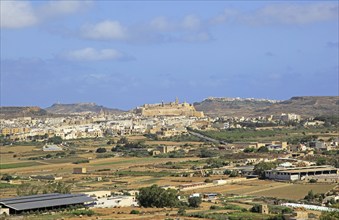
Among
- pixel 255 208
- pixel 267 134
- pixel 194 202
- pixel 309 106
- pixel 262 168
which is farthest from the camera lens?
pixel 309 106

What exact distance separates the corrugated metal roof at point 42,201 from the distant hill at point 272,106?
366 feet

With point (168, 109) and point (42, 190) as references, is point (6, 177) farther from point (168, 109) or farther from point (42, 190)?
point (168, 109)

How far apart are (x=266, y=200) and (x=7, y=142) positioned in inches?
2498

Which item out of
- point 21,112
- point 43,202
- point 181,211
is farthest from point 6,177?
point 21,112

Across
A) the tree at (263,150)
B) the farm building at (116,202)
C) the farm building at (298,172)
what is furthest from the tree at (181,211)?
the tree at (263,150)

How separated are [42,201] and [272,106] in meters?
139

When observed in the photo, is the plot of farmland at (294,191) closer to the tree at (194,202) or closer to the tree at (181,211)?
the tree at (194,202)

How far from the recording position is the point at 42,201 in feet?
112

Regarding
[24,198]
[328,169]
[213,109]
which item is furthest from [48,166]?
[213,109]

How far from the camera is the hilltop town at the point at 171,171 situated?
34031 millimetres

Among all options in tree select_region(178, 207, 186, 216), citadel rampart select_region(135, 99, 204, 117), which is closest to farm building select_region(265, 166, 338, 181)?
tree select_region(178, 207, 186, 216)

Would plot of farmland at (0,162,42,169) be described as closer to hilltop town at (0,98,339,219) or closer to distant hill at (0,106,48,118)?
hilltop town at (0,98,339,219)

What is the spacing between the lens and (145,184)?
156 feet

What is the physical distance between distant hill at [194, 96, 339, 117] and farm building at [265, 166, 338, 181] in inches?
3649
